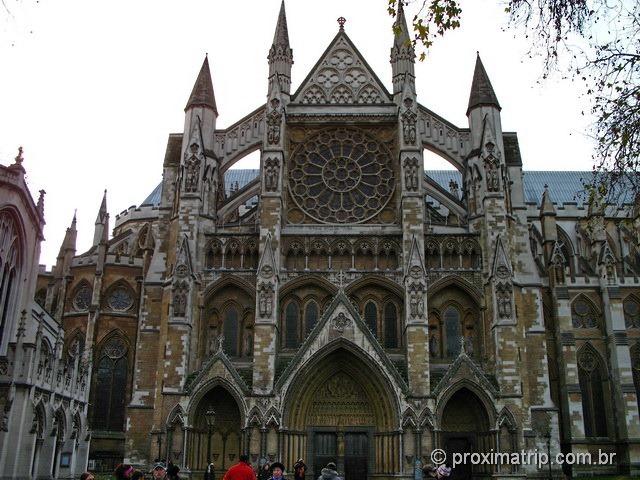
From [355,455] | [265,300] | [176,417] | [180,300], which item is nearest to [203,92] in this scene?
[180,300]

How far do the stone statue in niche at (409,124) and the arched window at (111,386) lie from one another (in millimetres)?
20494

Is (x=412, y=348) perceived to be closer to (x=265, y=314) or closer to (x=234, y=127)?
(x=265, y=314)

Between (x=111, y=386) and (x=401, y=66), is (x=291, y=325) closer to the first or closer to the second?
(x=111, y=386)

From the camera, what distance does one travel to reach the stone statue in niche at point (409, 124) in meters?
32.3

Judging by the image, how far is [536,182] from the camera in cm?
5384

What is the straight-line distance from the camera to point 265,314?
2928cm

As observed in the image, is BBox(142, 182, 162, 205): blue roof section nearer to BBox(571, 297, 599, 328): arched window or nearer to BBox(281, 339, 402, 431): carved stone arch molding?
BBox(281, 339, 402, 431): carved stone arch molding

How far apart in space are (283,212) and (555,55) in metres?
24.1

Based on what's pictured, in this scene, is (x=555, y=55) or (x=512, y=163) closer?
(x=555, y=55)

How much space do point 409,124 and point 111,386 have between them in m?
22.4

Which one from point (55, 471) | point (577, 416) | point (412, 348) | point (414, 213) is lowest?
point (55, 471)

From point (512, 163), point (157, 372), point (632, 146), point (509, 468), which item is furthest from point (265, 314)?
point (632, 146)

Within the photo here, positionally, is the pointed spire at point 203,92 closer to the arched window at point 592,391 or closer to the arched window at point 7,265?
the arched window at point 7,265

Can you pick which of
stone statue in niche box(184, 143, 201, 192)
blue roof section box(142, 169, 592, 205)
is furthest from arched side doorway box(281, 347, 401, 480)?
blue roof section box(142, 169, 592, 205)
